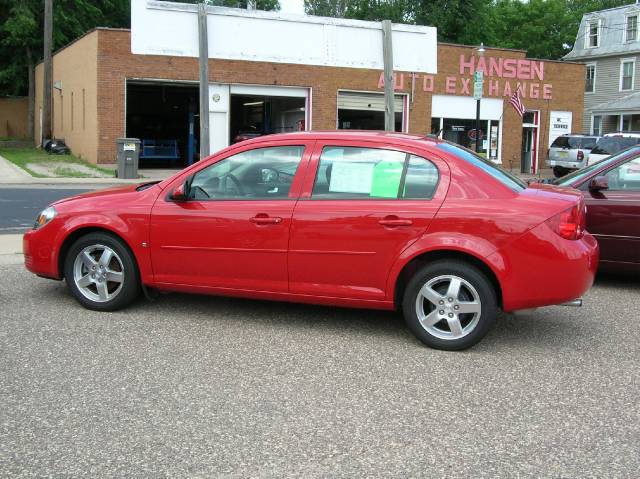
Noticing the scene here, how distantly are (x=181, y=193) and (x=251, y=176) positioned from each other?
1.99 feet

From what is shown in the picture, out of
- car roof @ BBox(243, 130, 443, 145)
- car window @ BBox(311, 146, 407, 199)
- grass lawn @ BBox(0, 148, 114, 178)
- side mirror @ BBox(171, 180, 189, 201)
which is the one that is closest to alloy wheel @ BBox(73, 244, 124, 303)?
side mirror @ BBox(171, 180, 189, 201)

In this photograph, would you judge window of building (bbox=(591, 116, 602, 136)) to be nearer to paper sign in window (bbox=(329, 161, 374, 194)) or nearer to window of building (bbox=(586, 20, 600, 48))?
window of building (bbox=(586, 20, 600, 48))

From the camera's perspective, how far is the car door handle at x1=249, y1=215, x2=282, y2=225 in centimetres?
549

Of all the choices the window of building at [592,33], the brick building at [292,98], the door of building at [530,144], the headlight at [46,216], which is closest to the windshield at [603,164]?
the headlight at [46,216]

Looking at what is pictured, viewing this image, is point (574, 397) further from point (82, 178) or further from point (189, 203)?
point (82, 178)

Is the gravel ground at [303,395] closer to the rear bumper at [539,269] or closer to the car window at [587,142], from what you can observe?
the rear bumper at [539,269]

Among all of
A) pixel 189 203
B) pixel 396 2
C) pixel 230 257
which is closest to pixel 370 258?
pixel 230 257

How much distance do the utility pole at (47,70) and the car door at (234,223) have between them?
1149 inches

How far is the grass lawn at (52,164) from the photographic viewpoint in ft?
75.5

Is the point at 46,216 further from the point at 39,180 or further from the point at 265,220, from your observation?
the point at 39,180

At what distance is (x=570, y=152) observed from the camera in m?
27.0

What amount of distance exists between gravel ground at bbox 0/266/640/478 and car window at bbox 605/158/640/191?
186cm

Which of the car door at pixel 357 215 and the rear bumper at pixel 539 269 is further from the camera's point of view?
the car door at pixel 357 215

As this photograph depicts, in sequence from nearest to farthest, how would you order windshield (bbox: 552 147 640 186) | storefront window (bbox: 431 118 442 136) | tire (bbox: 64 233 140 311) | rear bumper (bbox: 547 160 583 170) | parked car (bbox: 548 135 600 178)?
tire (bbox: 64 233 140 311) < windshield (bbox: 552 147 640 186) < rear bumper (bbox: 547 160 583 170) < parked car (bbox: 548 135 600 178) < storefront window (bbox: 431 118 442 136)
